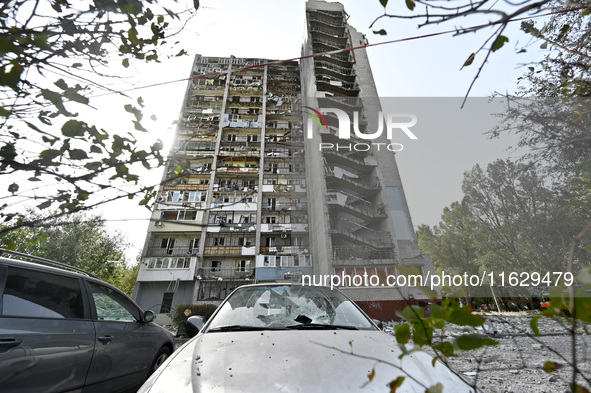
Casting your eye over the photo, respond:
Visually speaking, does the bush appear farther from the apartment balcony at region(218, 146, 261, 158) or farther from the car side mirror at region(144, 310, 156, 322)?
the apartment balcony at region(218, 146, 261, 158)

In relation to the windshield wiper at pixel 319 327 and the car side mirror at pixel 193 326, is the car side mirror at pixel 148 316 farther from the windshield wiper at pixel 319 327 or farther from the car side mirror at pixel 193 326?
the windshield wiper at pixel 319 327

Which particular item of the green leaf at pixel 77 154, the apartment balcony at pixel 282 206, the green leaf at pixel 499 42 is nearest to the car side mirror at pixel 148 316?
the green leaf at pixel 77 154

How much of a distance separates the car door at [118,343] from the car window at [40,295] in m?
0.22

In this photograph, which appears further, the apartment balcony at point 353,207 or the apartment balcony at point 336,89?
the apartment balcony at point 336,89

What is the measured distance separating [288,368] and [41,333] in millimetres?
2202

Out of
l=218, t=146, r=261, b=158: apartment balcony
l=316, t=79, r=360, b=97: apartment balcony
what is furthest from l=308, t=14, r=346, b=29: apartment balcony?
l=218, t=146, r=261, b=158: apartment balcony

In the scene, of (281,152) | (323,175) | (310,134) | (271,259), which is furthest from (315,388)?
(281,152)

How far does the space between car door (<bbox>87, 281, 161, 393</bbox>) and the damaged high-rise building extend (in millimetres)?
9251

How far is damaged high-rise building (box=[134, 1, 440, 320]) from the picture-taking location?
15.2 m

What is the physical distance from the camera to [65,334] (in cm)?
Result: 233

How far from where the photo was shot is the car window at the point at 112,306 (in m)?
2.86

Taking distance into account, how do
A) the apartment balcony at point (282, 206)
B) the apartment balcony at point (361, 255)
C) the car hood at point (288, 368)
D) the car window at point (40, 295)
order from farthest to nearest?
1. the apartment balcony at point (282, 206)
2. the apartment balcony at point (361, 255)
3. the car window at point (40, 295)
4. the car hood at point (288, 368)

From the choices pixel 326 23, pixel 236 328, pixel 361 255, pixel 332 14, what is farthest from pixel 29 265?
pixel 332 14

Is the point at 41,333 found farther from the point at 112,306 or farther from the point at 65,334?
the point at 112,306
